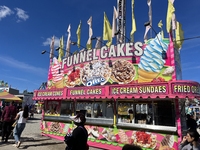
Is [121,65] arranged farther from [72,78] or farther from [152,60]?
[72,78]

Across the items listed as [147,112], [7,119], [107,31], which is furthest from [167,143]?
[7,119]

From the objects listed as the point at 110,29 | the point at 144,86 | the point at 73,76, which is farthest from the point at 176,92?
the point at 73,76

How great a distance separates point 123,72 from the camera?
344 inches

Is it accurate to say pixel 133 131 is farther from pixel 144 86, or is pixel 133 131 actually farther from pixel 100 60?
pixel 100 60

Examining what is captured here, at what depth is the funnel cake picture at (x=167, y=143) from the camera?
21.6 feet

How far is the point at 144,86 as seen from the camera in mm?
7109

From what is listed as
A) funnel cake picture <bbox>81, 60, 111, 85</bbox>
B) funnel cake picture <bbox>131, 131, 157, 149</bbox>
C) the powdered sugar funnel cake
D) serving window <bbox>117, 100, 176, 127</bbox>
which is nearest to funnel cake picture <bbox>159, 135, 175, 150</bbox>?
funnel cake picture <bbox>131, 131, 157, 149</bbox>

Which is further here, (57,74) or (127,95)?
(57,74)

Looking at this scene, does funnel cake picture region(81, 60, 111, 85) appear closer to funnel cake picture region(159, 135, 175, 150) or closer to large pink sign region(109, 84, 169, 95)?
large pink sign region(109, 84, 169, 95)

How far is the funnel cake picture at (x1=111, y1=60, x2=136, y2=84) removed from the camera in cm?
851

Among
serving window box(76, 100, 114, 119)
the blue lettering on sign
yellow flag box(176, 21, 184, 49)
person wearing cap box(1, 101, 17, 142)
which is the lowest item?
person wearing cap box(1, 101, 17, 142)

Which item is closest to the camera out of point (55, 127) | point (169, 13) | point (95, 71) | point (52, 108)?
point (169, 13)

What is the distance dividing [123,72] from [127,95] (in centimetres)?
180

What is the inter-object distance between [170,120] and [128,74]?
3269 mm
